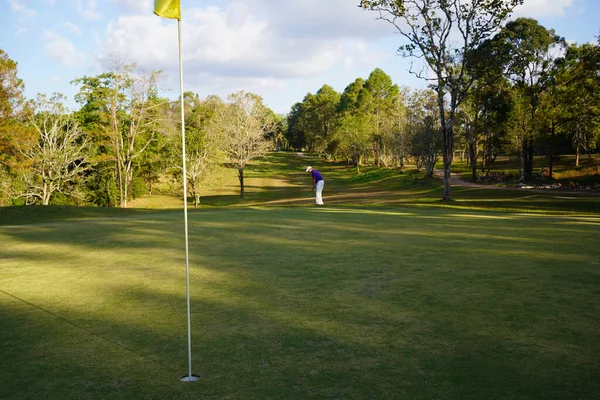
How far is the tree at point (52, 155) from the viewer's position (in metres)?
48.1

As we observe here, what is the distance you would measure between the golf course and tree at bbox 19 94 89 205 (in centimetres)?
3989

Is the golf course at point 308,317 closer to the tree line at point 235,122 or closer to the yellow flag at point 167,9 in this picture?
the yellow flag at point 167,9

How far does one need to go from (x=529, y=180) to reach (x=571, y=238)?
40.2 metres

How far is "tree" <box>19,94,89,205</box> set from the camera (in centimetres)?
4812

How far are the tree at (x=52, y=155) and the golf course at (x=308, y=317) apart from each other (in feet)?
131

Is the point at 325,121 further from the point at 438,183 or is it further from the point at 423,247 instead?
the point at 423,247

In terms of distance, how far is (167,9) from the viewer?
4.84m

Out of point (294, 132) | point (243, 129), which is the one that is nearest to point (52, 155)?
point (243, 129)

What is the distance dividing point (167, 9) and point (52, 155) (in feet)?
163

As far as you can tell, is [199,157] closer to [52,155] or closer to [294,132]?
[52,155]

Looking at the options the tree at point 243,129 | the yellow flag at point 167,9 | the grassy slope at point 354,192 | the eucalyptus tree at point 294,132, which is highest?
the eucalyptus tree at point 294,132

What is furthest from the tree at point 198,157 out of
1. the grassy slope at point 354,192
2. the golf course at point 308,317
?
the golf course at point 308,317

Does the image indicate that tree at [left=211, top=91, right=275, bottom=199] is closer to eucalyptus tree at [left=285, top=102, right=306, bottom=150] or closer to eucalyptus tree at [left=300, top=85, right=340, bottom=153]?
eucalyptus tree at [left=300, top=85, right=340, bottom=153]

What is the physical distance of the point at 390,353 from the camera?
15.8ft
